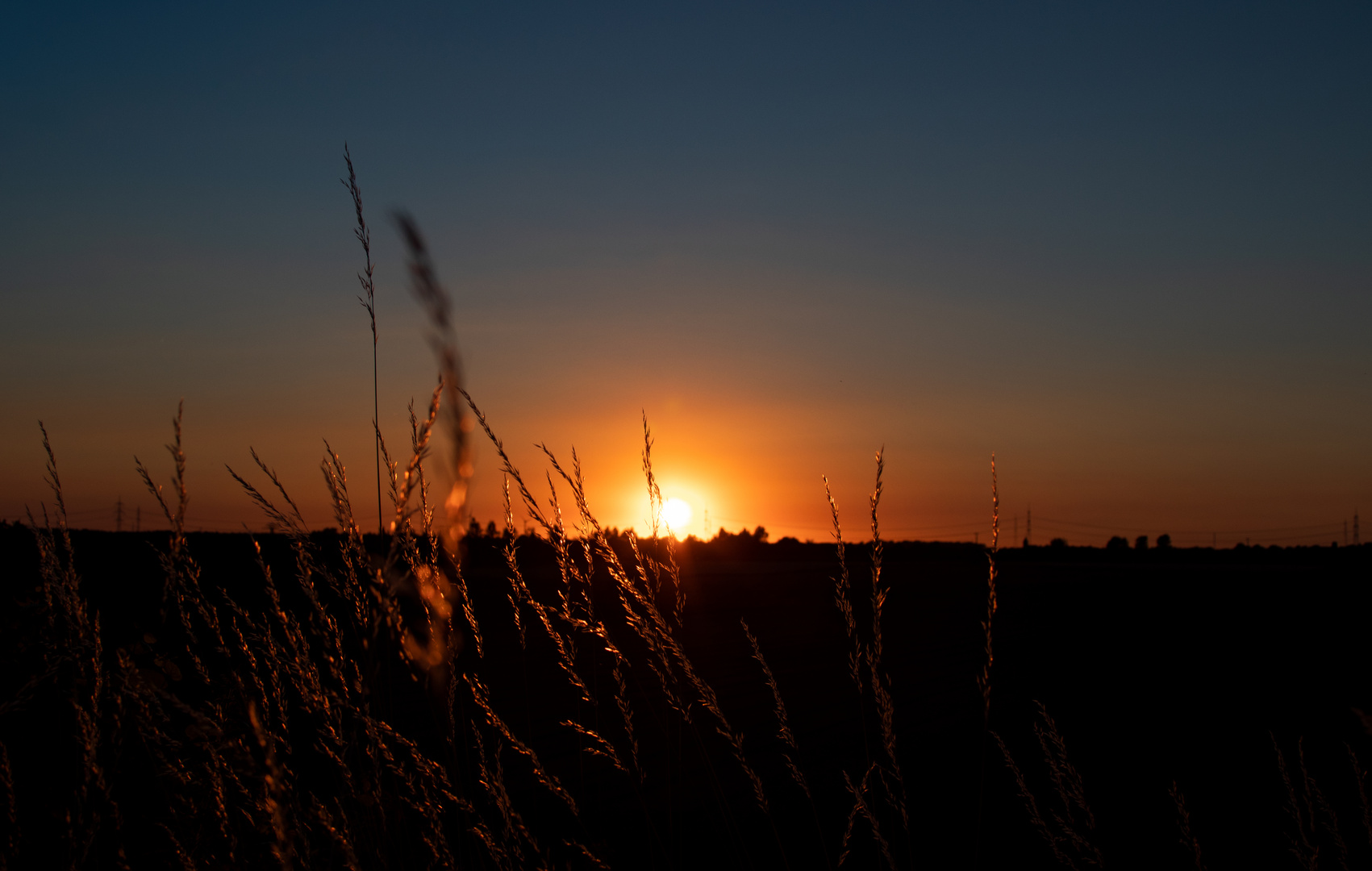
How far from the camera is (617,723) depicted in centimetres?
518

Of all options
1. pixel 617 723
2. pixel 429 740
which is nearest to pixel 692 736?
pixel 617 723

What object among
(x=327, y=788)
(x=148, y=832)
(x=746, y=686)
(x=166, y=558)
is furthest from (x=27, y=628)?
(x=746, y=686)

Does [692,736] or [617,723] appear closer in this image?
[692,736]

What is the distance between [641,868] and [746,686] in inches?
120

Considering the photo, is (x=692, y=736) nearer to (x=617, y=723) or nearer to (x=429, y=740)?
(x=617, y=723)

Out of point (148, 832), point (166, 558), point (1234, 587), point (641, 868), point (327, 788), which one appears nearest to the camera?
point (166, 558)

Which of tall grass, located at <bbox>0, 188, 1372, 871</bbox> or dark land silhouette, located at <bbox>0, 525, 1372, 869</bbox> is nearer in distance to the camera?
tall grass, located at <bbox>0, 188, 1372, 871</bbox>

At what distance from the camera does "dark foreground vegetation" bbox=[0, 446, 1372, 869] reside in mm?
1656

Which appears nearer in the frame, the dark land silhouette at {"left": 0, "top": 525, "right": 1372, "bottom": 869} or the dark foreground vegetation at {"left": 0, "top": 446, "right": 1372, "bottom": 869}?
the dark foreground vegetation at {"left": 0, "top": 446, "right": 1372, "bottom": 869}

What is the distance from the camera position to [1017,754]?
16.5 ft

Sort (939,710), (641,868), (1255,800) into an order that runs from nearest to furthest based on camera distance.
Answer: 1. (641,868)
2. (1255,800)
3. (939,710)

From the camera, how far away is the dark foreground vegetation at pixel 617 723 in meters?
1.66

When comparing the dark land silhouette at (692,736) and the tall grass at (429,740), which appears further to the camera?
the dark land silhouette at (692,736)

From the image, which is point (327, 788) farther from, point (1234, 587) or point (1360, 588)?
point (1234, 587)
